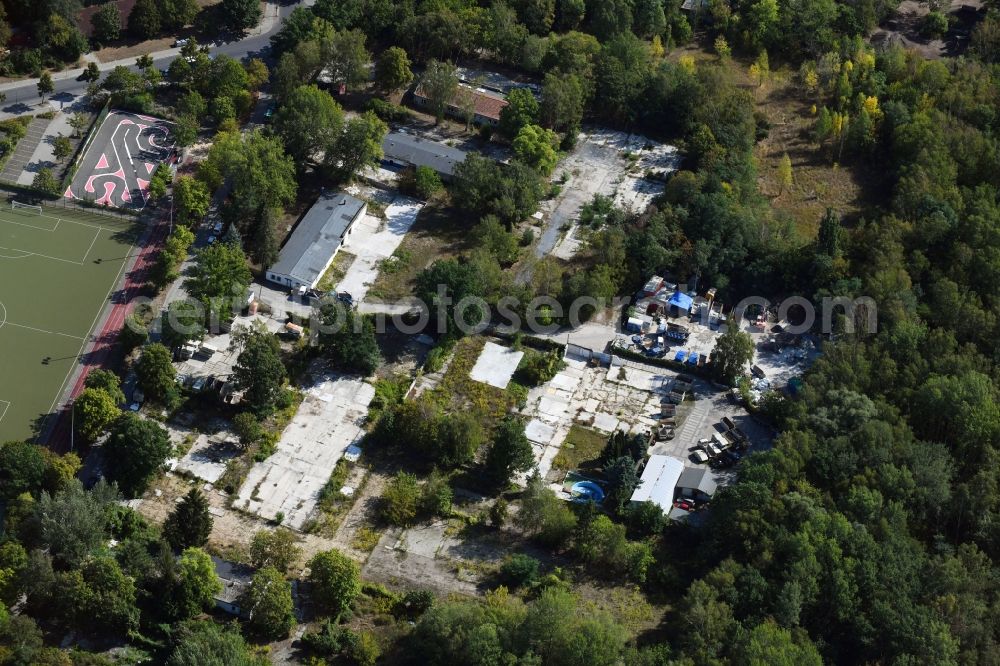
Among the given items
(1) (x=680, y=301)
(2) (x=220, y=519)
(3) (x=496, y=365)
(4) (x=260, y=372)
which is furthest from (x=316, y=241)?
(1) (x=680, y=301)

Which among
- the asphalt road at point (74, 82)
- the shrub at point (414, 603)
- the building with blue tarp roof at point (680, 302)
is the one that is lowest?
the shrub at point (414, 603)

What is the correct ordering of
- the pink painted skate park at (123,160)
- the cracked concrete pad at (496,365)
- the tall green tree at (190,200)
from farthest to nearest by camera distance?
the pink painted skate park at (123,160), the tall green tree at (190,200), the cracked concrete pad at (496,365)

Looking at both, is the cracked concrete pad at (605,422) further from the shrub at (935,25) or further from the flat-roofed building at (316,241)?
the shrub at (935,25)

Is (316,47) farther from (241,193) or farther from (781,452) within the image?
(781,452)

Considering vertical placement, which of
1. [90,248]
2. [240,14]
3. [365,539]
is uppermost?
[240,14]

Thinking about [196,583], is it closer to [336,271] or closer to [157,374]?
[157,374]

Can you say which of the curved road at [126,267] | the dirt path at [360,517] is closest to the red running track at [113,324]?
the curved road at [126,267]

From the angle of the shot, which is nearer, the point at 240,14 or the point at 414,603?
the point at 414,603
